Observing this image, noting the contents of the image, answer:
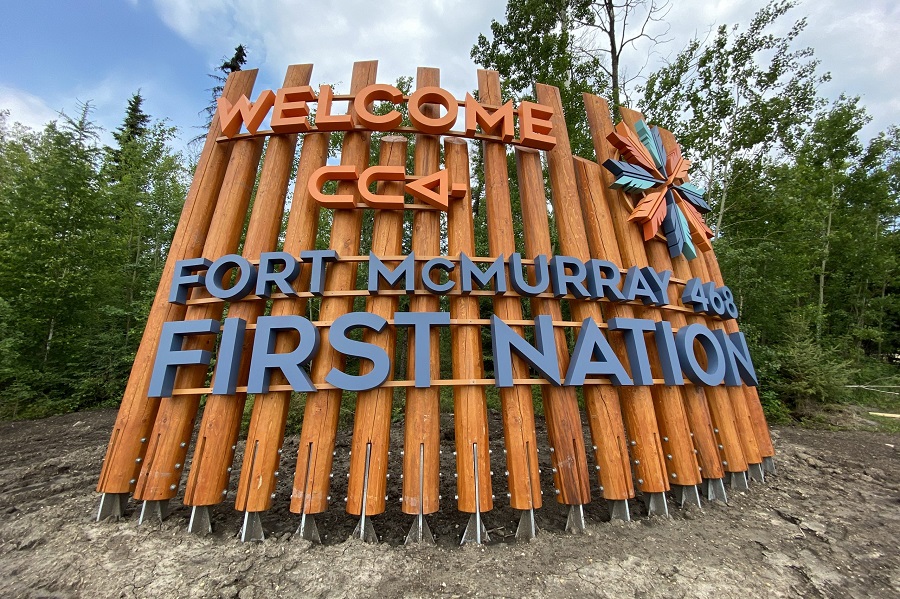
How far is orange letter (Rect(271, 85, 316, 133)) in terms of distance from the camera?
15.0ft

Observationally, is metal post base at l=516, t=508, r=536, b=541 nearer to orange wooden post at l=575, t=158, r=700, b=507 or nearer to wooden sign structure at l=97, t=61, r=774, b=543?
wooden sign structure at l=97, t=61, r=774, b=543

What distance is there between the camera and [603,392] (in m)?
4.13

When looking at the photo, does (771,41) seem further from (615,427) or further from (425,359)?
(425,359)

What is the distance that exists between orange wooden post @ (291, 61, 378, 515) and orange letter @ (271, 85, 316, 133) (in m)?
Result: 0.61

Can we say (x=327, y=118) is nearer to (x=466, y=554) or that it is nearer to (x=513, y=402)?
(x=513, y=402)

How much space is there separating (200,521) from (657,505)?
5.15m

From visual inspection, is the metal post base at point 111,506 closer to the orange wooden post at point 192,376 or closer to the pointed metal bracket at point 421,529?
the orange wooden post at point 192,376

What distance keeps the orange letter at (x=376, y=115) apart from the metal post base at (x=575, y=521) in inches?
205

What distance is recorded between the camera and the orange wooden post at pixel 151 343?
3.78 metres

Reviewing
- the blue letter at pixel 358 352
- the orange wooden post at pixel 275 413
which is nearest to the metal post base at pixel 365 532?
the orange wooden post at pixel 275 413

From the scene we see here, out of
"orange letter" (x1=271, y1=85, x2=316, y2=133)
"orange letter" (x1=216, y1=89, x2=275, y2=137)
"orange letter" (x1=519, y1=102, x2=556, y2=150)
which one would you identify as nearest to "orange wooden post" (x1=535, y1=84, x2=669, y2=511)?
"orange letter" (x1=519, y1=102, x2=556, y2=150)

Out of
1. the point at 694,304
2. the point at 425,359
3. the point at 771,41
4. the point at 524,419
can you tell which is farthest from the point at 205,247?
the point at 771,41

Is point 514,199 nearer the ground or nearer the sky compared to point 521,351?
nearer the sky

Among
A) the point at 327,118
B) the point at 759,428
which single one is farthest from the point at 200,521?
the point at 759,428
